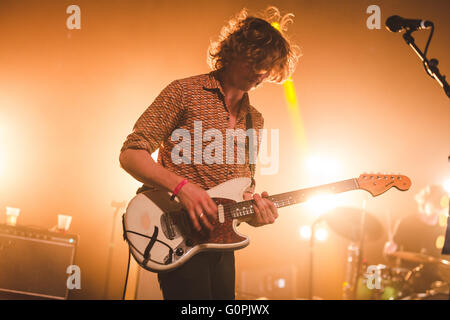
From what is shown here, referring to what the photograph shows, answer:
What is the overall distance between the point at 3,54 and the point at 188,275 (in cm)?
435

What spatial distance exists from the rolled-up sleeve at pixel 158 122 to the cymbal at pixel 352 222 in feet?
10.6

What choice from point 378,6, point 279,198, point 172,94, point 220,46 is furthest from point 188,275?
point 378,6

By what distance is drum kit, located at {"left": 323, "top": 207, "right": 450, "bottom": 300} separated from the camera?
375cm

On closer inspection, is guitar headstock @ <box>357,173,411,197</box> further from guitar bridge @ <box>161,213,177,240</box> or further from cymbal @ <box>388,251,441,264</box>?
cymbal @ <box>388,251,441,264</box>

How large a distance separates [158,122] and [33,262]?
250cm

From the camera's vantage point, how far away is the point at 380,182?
6.55ft

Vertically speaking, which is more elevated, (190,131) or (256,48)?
(256,48)

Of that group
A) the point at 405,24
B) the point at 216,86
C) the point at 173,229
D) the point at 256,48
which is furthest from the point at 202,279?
the point at 405,24

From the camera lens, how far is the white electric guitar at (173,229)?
1.43 m

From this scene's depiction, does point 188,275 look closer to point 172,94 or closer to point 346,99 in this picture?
point 172,94

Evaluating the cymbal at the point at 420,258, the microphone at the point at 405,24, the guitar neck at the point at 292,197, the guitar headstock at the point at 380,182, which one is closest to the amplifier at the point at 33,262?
the guitar neck at the point at 292,197

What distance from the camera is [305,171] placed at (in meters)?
5.27

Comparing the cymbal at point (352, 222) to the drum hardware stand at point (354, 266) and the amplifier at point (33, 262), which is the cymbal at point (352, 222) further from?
the amplifier at point (33, 262)

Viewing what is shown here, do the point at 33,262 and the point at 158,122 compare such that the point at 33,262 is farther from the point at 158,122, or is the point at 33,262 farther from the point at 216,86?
the point at 216,86
